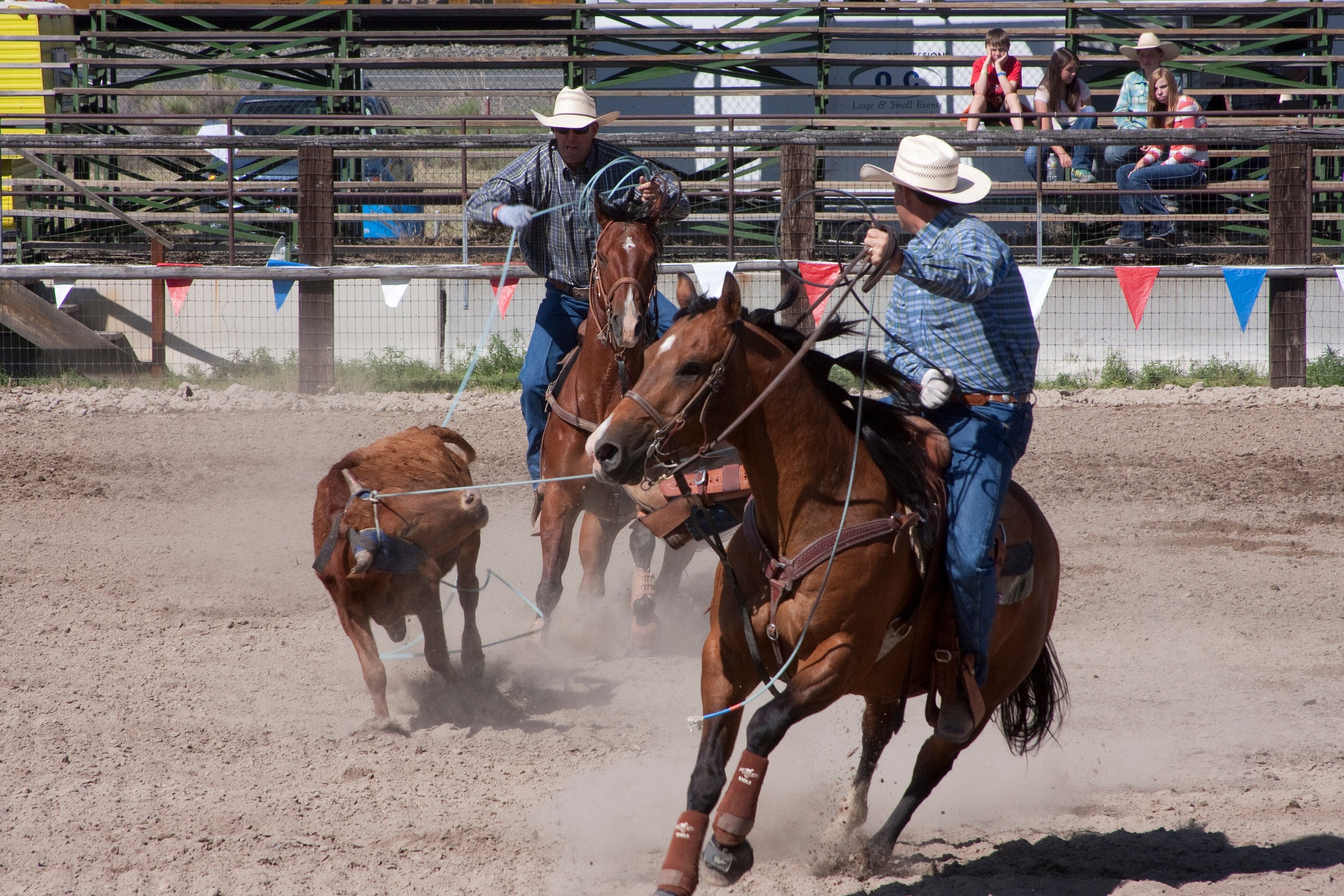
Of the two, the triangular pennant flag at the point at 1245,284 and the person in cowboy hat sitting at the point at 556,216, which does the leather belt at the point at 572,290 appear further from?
the triangular pennant flag at the point at 1245,284

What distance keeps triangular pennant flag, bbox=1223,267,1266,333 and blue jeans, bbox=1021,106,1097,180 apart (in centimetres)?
212

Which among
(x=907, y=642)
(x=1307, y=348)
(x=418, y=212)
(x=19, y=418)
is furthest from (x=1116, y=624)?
(x=418, y=212)

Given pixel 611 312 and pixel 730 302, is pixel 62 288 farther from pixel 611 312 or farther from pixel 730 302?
pixel 730 302

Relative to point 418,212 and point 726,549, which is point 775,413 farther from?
point 418,212

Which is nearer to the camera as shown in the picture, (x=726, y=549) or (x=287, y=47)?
(x=726, y=549)

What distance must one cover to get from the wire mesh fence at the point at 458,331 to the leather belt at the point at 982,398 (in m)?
7.23

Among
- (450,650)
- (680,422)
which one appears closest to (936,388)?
(680,422)

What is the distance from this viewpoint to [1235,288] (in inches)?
405

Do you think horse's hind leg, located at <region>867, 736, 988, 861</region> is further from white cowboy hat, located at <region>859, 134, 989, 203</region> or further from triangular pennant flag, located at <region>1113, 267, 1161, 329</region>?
triangular pennant flag, located at <region>1113, 267, 1161, 329</region>

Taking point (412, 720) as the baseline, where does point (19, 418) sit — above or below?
above

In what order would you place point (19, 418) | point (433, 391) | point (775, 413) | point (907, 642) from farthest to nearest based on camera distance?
point (433, 391), point (19, 418), point (907, 642), point (775, 413)

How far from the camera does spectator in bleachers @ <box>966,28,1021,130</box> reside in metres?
12.3

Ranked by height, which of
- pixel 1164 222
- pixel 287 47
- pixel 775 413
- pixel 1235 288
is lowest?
pixel 775 413

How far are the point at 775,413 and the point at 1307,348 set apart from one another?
1016 cm
